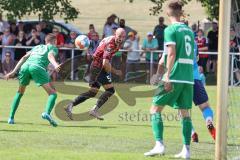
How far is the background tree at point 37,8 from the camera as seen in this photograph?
2853cm

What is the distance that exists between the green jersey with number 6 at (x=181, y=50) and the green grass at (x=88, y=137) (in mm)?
1116

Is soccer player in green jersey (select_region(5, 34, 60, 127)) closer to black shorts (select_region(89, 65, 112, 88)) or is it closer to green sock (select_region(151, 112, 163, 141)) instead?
black shorts (select_region(89, 65, 112, 88))

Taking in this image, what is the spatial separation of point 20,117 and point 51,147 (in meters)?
4.99

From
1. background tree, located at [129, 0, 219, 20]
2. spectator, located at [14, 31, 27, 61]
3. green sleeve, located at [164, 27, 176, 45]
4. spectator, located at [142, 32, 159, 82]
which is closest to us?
green sleeve, located at [164, 27, 176, 45]

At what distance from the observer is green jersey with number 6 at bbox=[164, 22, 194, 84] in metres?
10.4

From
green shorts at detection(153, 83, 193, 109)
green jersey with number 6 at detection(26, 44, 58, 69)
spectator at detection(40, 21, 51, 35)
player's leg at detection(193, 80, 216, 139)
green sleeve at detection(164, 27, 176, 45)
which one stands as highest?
green sleeve at detection(164, 27, 176, 45)

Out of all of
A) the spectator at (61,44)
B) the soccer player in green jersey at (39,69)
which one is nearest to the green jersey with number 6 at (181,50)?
the soccer player in green jersey at (39,69)

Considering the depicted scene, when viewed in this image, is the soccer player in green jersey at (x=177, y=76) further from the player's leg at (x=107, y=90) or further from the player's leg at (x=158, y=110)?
the player's leg at (x=107, y=90)

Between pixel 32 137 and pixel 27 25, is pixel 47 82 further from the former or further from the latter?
pixel 27 25

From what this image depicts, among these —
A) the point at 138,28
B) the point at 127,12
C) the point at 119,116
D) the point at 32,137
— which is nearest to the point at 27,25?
the point at 119,116

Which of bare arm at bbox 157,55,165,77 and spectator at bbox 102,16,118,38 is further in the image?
spectator at bbox 102,16,118,38

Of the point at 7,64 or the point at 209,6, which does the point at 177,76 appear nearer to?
the point at 7,64

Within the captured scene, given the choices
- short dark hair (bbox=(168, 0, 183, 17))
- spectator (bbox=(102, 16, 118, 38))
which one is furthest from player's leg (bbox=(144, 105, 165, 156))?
spectator (bbox=(102, 16, 118, 38))

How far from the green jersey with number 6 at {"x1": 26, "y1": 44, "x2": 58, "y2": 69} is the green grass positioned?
1.18 m
